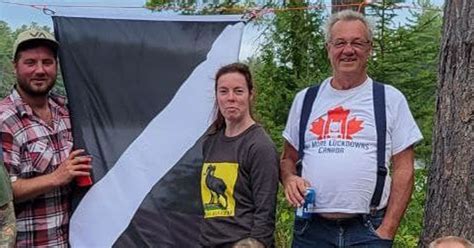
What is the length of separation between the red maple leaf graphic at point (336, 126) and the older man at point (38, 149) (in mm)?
1122

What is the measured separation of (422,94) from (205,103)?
3.15 m

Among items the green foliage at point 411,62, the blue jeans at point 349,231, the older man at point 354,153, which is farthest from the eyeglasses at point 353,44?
the green foliage at point 411,62

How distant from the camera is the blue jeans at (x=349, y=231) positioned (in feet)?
10.5

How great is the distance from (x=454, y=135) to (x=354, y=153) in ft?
1.95

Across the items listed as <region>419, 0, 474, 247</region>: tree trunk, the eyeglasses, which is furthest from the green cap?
<region>419, 0, 474, 247</region>: tree trunk

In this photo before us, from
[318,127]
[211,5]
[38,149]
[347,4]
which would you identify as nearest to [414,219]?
[347,4]

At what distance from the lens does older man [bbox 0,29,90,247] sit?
349 cm

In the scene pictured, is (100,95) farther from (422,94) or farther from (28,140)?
(422,94)

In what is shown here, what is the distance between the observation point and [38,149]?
3551 mm

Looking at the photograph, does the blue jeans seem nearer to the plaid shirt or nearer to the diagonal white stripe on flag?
the diagonal white stripe on flag

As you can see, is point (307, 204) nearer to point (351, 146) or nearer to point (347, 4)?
point (351, 146)

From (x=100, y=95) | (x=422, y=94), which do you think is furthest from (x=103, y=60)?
(x=422, y=94)

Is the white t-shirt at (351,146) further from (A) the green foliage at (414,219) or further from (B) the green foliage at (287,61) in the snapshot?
(B) the green foliage at (287,61)

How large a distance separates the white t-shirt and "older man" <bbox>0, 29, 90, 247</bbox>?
3.69 feet
